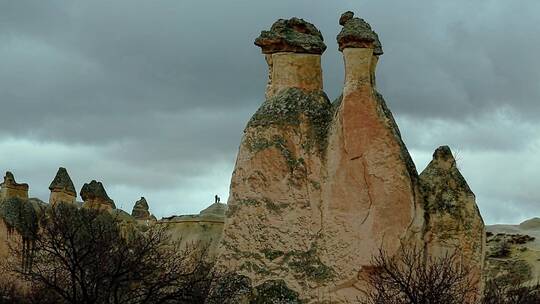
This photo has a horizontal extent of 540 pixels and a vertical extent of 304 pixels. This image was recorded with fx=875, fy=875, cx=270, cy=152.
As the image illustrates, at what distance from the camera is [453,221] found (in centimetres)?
1886

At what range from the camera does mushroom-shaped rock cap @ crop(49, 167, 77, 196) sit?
3562cm

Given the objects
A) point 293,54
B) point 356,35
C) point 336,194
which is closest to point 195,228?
point 293,54

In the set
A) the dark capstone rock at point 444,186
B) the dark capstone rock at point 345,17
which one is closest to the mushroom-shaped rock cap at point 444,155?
the dark capstone rock at point 444,186

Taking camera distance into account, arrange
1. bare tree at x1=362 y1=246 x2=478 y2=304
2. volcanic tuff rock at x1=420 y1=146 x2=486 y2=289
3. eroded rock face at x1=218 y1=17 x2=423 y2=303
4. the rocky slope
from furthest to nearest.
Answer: the rocky slope → eroded rock face at x1=218 y1=17 x2=423 y2=303 → volcanic tuff rock at x1=420 y1=146 x2=486 y2=289 → bare tree at x1=362 y1=246 x2=478 y2=304

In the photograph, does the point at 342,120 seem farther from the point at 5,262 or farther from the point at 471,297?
the point at 5,262

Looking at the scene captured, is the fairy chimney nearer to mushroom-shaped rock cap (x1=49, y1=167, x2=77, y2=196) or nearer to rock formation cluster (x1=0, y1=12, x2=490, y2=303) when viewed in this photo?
rock formation cluster (x1=0, y1=12, x2=490, y2=303)

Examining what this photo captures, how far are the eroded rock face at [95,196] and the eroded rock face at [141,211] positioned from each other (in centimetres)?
907

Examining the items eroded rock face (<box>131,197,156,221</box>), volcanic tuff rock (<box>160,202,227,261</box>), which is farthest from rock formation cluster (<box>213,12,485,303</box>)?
eroded rock face (<box>131,197,156,221</box>)

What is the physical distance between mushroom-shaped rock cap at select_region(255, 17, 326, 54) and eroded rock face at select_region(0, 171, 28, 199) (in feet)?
50.7

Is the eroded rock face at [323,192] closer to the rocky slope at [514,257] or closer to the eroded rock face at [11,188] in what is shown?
the eroded rock face at [11,188]

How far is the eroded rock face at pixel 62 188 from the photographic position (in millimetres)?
35500

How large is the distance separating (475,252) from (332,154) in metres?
3.82

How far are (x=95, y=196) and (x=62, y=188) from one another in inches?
81.9

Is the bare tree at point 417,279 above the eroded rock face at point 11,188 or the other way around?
the other way around
